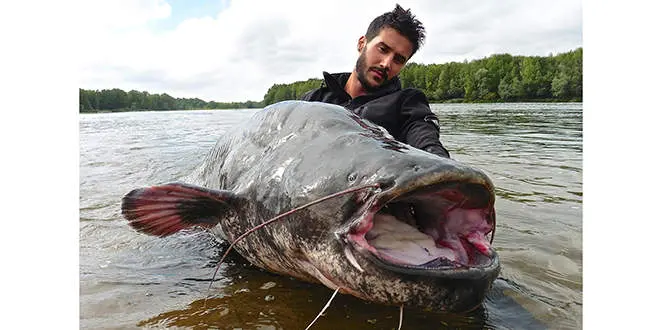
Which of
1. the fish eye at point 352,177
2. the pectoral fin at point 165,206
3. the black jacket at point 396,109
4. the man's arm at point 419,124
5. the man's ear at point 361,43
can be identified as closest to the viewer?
the fish eye at point 352,177

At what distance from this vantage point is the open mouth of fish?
4.72ft

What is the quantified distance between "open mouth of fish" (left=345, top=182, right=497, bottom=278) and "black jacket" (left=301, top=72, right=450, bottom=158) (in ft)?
4.41

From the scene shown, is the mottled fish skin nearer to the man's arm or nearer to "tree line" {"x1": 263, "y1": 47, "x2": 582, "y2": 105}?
the man's arm

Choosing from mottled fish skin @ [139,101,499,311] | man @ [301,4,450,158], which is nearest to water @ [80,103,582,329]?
mottled fish skin @ [139,101,499,311]

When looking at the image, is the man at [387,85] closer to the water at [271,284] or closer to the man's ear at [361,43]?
the man's ear at [361,43]

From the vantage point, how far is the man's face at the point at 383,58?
12.7ft

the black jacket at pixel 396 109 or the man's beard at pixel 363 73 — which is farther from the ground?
the man's beard at pixel 363 73

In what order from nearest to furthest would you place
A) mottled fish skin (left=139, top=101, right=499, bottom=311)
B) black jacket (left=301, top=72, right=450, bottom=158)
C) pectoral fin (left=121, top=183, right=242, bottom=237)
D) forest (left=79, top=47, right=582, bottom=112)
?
mottled fish skin (left=139, top=101, right=499, bottom=311), pectoral fin (left=121, top=183, right=242, bottom=237), black jacket (left=301, top=72, right=450, bottom=158), forest (left=79, top=47, right=582, bottom=112)

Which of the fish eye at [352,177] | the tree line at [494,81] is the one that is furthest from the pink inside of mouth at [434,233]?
the tree line at [494,81]
